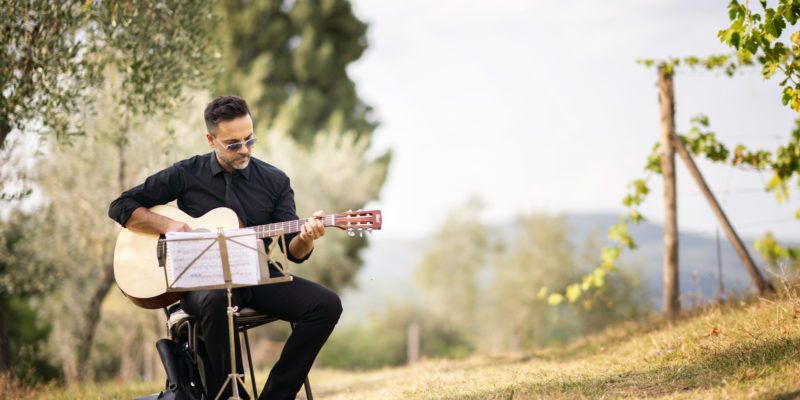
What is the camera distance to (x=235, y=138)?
433cm

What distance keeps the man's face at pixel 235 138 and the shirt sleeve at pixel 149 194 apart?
15.4 inches

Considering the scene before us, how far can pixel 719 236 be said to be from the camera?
8.12 meters

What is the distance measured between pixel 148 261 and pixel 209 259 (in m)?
0.95

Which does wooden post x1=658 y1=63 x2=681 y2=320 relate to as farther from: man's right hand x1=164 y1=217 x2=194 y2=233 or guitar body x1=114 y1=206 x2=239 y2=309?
man's right hand x1=164 y1=217 x2=194 y2=233

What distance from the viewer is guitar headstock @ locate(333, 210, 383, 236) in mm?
4094

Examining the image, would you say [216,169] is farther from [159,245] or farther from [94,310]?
[94,310]

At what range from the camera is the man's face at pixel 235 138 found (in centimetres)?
431

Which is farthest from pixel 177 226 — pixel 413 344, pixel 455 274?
pixel 455 274

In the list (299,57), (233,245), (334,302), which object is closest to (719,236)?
(334,302)

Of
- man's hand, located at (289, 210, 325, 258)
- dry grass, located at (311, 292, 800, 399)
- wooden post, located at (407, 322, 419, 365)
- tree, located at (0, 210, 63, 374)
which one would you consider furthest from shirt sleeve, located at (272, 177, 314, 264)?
wooden post, located at (407, 322, 419, 365)

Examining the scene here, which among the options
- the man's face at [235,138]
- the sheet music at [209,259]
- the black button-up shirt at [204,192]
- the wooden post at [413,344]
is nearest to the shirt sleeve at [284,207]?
the black button-up shirt at [204,192]

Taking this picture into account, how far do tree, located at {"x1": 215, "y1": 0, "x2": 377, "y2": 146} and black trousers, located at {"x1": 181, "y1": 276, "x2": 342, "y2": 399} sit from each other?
20.8 m

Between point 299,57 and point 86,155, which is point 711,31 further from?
point 299,57

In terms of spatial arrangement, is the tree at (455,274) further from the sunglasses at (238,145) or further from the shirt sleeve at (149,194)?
the sunglasses at (238,145)
